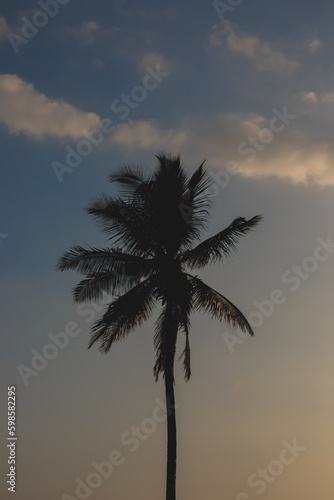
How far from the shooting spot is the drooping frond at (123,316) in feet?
79.8

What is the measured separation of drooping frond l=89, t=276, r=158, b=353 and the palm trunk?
7.04 ft

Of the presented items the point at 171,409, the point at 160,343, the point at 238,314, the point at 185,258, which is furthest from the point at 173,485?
the point at 185,258

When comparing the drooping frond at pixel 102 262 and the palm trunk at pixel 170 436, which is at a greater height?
the drooping frond at pixel 102 262

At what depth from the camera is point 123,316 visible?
2444 cm

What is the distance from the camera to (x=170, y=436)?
2369 centimetres

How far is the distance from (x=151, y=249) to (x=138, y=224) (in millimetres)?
1066

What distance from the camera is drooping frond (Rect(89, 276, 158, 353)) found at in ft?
79.8

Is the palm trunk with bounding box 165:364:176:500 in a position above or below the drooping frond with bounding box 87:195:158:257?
below

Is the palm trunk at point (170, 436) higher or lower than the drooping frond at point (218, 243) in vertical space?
lower

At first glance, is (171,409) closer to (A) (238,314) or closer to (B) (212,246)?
(A) (238,314)

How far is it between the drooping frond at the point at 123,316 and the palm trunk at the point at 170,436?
215 centimetres

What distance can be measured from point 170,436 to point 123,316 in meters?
4.50

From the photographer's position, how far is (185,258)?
25.7 meters

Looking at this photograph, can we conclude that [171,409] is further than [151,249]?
No
